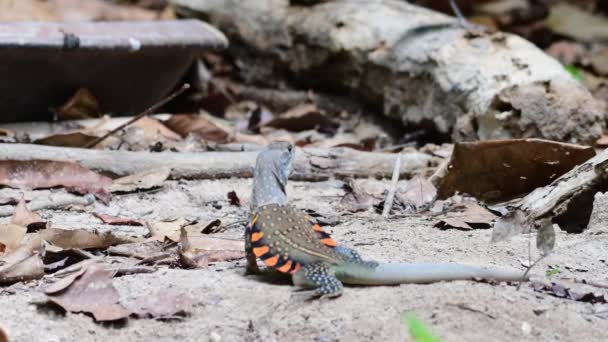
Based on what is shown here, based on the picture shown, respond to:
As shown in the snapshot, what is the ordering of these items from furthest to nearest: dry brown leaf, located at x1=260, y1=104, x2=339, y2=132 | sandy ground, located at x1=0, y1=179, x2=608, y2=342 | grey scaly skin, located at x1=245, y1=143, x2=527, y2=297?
dry brown leaf, located at x1=260, y1=104, x2=339, y2=132, grey scaly skin, located at x1=245, y1=143, x2=527, y2=297, sandy ground, located at x1=0, y1=179, x2=608, y2=342

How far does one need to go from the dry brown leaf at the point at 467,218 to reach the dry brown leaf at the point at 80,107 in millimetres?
2698

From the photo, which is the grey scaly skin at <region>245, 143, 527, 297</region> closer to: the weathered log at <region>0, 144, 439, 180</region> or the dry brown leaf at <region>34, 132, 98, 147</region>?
the weathered log at <region>0, 144, 439, 180</region>

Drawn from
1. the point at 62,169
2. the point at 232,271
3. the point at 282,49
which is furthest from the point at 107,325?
the point at 282,49

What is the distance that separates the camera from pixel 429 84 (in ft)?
18.3

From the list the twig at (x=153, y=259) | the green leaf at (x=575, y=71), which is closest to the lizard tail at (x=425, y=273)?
the twig at (x=153, y=259)

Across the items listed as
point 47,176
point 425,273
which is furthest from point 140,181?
point 425,273

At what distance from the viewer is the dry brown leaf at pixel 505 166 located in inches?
150

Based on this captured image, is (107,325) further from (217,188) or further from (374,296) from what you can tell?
(217,188)

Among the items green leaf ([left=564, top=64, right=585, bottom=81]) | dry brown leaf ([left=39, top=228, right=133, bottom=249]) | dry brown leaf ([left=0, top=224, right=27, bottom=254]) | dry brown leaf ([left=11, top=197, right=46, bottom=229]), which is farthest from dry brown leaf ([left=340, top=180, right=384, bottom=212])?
green leaf ([left=564, top=64, right=585, bottom=81])

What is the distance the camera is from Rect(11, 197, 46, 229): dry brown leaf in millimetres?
3412

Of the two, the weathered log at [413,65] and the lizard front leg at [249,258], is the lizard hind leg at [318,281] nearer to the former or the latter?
the lizard front leg at [249,258]

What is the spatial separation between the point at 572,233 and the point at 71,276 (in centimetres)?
196

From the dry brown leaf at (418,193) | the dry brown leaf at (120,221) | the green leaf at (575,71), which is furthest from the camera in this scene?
the green leaf at (575,71)

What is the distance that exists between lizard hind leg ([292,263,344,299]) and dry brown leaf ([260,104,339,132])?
10.7 feet
